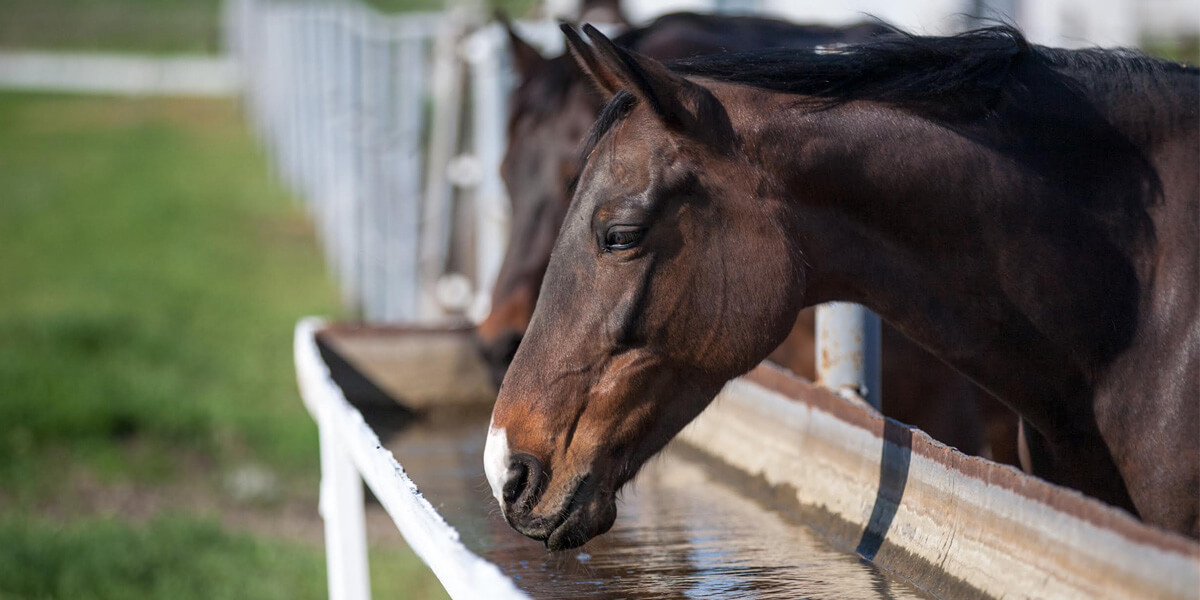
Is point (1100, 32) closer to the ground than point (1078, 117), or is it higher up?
closer to the ground

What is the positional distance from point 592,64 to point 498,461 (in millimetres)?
733

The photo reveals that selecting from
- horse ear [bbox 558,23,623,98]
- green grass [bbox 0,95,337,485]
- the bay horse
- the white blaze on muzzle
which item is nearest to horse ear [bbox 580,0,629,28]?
green grass [bbox 0,95,337,485]

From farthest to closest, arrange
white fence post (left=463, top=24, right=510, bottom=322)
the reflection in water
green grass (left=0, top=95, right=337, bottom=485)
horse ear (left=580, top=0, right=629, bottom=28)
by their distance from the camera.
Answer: green grass (left=0, top=95, right=337, bottom=485) < horse ear (left=580, top=0, right=629, bottom=28) < white fence post (left=463, top=24, right=510, bottom=322) < the reflection in water

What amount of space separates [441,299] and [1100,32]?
12892 millimetres

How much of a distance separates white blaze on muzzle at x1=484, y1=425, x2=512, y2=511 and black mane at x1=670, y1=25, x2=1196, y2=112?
744 millimetres

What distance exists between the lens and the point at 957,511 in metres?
2.02

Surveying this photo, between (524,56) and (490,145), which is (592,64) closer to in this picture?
(524,56)

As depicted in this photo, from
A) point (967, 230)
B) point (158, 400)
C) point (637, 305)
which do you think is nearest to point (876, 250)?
point (967, 230)

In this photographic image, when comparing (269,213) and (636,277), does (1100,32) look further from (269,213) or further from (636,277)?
(636,277)

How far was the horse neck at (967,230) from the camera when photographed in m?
2.09

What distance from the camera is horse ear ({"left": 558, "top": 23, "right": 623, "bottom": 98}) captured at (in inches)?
80.8

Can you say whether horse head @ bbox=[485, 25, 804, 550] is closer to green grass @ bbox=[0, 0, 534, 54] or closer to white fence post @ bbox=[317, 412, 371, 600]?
white fence post @ bbox=[317, 412, 371, 600]

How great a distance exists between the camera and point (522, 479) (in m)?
2.03

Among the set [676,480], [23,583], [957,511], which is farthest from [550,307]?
[23,583]
